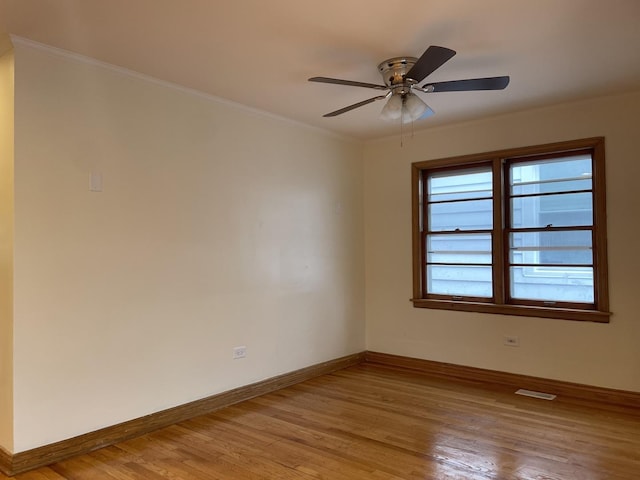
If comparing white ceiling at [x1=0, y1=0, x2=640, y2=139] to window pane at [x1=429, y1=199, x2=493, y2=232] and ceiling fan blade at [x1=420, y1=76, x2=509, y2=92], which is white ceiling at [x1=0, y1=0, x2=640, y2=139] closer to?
ceiling fan blade at [x1=420, y1=76, x2=509, y2=92]

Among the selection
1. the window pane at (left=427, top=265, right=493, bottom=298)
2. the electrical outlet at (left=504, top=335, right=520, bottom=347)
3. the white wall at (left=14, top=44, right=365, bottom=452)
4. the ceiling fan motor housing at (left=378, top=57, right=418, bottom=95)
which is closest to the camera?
the white wall at (left=14, top=44, right=365, bottom=452)

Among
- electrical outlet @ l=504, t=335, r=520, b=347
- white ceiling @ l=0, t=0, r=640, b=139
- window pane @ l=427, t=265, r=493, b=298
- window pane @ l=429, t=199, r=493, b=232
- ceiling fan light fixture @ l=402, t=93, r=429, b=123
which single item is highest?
white ceiling @ l=0, t=0, r=640, b=139

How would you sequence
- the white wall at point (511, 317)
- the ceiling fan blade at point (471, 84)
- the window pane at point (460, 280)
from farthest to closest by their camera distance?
1. the window pane at point (460, 280)
2. the white wall at point (511, 317)
3. the ceiling fan blade at point (471, 84)

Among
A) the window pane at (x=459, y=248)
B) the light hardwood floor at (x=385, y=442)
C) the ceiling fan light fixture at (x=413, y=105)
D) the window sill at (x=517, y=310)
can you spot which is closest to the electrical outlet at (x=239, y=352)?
the light hardwood floor at (x=385, y=442)

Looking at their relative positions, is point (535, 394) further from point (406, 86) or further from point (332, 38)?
point (332, 38)

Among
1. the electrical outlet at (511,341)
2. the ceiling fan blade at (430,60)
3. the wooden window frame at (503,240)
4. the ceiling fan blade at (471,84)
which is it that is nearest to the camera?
the ceiling fan blade at (430,60)

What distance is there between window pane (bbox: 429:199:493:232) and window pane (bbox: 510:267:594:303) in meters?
0.57

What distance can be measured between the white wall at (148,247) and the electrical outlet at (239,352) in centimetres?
5

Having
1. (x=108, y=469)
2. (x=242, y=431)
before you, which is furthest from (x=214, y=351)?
(x=108, y=469)

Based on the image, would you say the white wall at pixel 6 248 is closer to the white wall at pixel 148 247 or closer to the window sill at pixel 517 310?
the white wall at pixel 148 247

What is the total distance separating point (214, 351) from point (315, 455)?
1317mm

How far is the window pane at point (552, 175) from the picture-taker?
14.1 feet

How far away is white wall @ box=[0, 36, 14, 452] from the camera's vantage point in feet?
9.32

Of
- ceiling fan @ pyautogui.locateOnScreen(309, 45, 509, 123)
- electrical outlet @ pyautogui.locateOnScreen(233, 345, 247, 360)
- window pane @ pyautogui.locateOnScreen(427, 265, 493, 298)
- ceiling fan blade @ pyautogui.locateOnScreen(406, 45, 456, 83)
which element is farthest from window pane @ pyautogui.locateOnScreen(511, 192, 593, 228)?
electrical outlet @ pyautogui.locateOnScreen(233, 345, 247, 360)
